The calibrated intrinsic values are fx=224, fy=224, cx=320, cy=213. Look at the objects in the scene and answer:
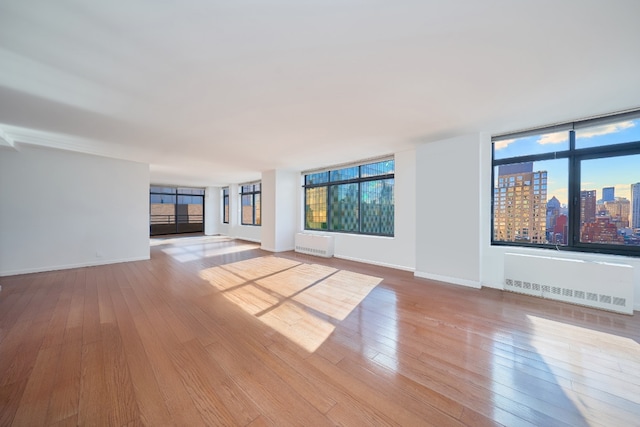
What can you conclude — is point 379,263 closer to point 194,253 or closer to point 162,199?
point 194,253

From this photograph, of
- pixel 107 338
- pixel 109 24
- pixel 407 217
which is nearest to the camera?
pixel 109 24

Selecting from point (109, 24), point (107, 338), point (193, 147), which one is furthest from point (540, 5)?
point (193, 147)

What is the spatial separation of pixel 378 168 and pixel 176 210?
11.1 meters

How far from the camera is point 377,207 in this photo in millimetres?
5500

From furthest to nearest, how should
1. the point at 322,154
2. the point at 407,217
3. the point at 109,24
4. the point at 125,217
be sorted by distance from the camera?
the point at 125,217 → the point at 322,154 → the point at 407,217 → the point at 109,24

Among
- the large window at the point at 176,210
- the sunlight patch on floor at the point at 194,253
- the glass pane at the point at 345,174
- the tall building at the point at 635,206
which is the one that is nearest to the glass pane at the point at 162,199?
the large window at the point at 176,210

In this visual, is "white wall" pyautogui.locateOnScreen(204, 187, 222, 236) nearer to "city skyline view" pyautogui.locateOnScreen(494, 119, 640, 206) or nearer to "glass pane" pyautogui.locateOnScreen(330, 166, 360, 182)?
Result: "glass pane" pyautogui.locateOnScreen(330, 166, 360, 182)

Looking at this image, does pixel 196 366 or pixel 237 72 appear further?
pixel 237 72

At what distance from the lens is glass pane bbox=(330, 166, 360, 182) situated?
5962mm

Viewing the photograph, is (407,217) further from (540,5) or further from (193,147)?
(193,147)

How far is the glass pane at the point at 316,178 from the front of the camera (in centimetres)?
678

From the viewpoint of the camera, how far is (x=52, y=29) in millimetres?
1556

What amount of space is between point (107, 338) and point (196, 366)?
120cm

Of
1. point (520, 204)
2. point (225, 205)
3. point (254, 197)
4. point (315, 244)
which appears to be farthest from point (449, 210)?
point (225, 205)
